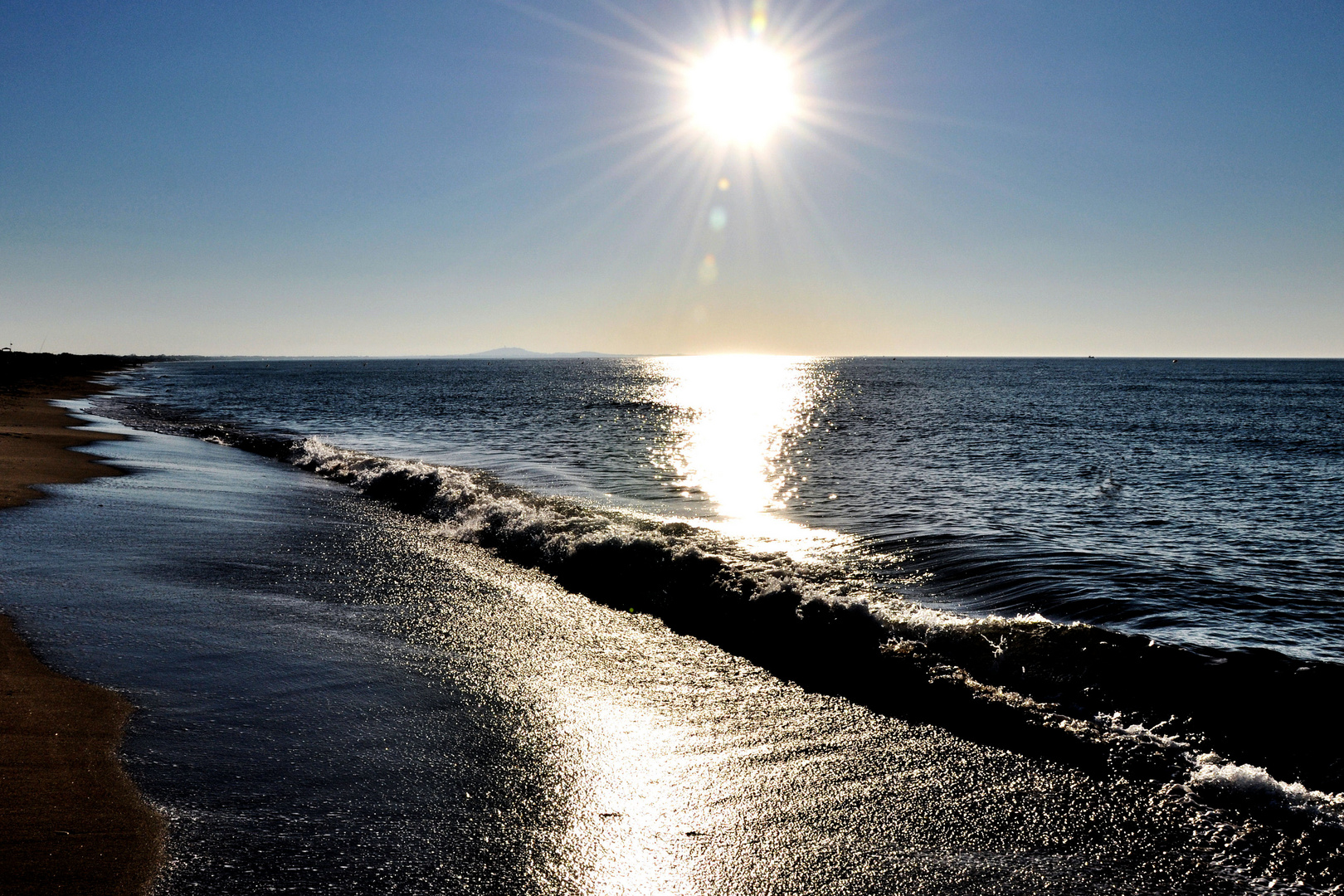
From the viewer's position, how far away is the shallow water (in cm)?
470

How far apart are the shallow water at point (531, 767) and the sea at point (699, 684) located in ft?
0.10

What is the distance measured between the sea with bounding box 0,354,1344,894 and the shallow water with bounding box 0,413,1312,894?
0.10ft

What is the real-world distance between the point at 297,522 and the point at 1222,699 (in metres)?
14.8

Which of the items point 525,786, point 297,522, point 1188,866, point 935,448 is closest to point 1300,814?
point 1188,866

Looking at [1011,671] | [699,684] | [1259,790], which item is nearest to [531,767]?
[699,684]

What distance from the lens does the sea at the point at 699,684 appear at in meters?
4.91

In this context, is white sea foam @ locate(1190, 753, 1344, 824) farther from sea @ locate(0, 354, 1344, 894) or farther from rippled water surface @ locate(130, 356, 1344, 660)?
rippled water surface @ locate(130, 356, 1344, 660)

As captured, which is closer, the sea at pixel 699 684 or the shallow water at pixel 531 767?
the shallow water at pixel 531 767

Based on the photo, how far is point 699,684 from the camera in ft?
25.5

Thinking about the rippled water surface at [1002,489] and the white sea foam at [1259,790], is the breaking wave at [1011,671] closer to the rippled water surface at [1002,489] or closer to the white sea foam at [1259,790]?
the white sea foam at [1259,790]

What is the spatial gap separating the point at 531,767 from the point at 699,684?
7.84 feet

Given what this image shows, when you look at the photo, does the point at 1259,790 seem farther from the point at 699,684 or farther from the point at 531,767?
the point at 531,767

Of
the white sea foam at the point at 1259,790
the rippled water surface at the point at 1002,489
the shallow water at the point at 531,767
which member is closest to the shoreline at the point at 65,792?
the shallow water at the point at 531,767

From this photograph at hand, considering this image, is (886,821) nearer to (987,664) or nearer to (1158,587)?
(987,664)
